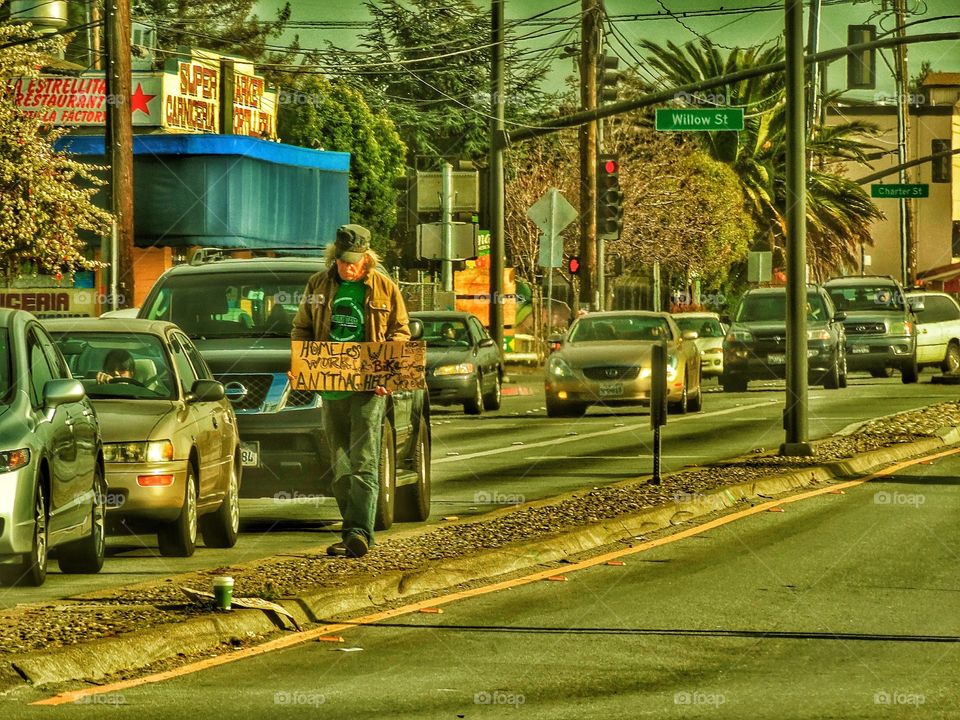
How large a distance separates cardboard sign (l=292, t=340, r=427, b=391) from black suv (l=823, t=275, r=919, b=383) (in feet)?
93.3

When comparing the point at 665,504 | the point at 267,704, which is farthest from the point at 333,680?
the point at 665,504

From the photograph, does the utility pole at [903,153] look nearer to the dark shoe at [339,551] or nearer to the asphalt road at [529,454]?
the asphalt road at [529,454]

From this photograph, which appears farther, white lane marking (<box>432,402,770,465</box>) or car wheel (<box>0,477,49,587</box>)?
white lane marking (<box>432,402,770,465</box>)

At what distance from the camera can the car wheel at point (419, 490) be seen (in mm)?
15461

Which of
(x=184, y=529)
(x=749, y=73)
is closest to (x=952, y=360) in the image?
(x=749, y=73)

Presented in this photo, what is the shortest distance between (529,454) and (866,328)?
61.2 feet

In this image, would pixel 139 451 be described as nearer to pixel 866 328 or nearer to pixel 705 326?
pixel 866 328

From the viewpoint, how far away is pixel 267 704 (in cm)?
819

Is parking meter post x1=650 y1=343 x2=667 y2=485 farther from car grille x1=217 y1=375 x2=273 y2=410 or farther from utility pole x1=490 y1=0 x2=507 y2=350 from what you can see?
utility pole x1=490 y1=0 x2=507 y2=350

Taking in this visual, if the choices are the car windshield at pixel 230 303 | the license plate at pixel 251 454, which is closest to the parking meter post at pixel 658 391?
the car windshield at pixel 230 303

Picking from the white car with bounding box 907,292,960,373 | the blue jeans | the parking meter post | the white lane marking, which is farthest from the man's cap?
the white car with bounding box 907,292,960,373

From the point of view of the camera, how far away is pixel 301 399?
50.8 ft

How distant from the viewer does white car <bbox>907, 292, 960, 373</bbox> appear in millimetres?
41944

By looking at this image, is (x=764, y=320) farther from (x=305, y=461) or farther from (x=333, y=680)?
(x=333, y=680)
